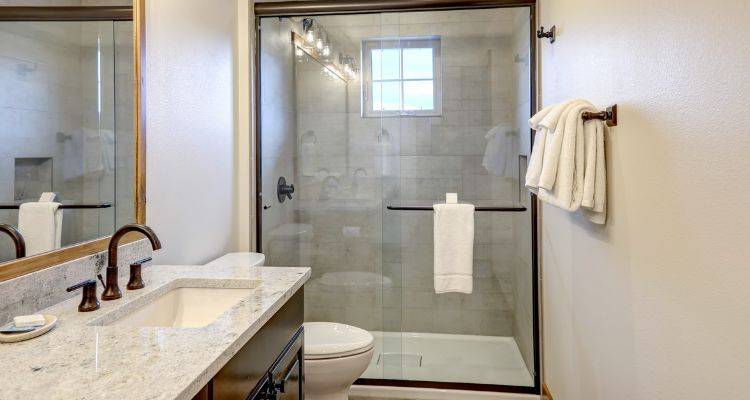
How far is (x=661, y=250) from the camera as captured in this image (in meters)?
1.17

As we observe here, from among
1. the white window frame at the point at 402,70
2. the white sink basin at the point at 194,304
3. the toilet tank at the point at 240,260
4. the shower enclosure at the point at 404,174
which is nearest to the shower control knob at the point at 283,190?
the shower enclosure at the point at 404,174

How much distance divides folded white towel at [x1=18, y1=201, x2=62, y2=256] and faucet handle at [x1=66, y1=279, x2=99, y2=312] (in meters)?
0.15

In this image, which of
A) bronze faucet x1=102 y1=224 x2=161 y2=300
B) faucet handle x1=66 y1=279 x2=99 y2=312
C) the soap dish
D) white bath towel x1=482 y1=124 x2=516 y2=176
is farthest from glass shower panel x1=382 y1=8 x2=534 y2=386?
the soap dish

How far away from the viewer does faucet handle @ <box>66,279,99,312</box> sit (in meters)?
1.13

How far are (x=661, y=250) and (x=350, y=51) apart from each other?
2.15 metres

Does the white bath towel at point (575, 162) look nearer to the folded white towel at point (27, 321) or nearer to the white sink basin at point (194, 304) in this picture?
the white sink basin at point (194, 304)

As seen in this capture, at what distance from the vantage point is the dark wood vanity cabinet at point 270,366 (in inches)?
38.0

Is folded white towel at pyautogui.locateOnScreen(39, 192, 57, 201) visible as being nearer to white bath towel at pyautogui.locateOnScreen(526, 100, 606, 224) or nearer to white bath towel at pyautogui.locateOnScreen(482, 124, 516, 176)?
white bath towel at pyautogui.locateOnScreen(526, 100, 606, 224)

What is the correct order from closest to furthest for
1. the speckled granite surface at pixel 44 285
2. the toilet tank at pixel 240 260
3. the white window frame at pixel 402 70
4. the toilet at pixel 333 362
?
the speckled granite surface at pixel 44 285
the toilet at pixel 333 362
the toilet tank at pixel 240 260
the white window frame at pixel 402 70

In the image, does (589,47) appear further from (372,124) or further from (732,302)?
(372,124)

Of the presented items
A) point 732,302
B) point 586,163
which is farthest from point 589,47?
point 732,302

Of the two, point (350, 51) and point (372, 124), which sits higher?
point (350, 51)

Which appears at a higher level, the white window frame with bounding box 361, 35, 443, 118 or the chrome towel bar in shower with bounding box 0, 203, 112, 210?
the white window frame with bounding box 361, 35, 443, 118

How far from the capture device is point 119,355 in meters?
0.85
